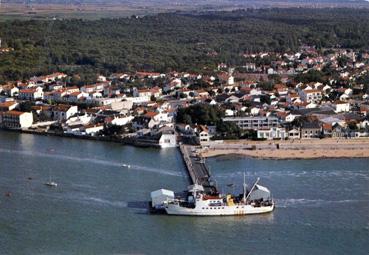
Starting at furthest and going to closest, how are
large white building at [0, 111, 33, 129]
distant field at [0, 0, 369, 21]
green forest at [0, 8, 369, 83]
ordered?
distant field at [0, 0, 369, 21] < green forest at [0, 8, 369, 83] < large white building at [0, 111, 33, 129]

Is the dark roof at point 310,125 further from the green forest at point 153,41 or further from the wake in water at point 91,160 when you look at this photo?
the green forest at point 153,41

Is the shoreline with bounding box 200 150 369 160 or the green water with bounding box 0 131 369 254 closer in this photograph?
the green water with bounding box 0 131 369 254

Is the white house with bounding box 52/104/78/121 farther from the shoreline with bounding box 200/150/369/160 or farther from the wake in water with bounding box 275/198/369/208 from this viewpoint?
the wake in water with bounding box 275/198/369/208

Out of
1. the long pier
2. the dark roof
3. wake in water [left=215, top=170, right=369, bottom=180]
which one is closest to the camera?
the long pier

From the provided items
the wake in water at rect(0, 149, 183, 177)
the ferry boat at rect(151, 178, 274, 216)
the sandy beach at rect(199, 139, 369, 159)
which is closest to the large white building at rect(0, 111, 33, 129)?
the wake in water at rect(0, 149, 183, 177)

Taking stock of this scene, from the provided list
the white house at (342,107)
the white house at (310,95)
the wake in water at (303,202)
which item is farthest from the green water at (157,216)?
the white house at (310,95)
